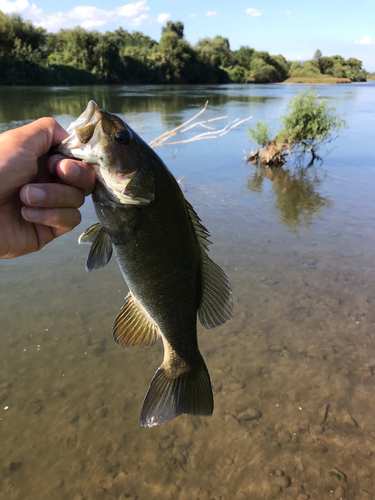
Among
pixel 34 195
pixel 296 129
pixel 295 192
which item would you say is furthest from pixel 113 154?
pixel 296 129

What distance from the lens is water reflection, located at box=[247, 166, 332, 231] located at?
396 inches

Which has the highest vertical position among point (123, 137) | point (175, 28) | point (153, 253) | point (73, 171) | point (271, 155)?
point (175, 28)

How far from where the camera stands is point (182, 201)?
1869mm

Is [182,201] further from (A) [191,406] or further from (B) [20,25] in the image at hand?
(B) [20,25]

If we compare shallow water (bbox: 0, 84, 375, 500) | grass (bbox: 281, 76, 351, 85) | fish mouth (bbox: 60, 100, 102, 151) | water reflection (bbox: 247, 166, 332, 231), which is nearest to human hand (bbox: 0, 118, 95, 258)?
fish mouth (bbox: 60, 100, 102, 151)

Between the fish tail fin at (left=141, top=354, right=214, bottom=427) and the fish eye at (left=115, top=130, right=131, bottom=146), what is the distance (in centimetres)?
137

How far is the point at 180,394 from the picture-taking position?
216 centimetres

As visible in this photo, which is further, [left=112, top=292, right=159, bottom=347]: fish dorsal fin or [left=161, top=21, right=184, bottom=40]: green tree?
[left=161, top=21, right=184, bottom=40]: green tree

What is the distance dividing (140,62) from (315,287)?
78923 millimetres

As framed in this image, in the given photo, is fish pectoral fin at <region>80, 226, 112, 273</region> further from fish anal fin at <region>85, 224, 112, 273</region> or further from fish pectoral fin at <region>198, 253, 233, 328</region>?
fish pectoral fin at <region>198, 253, 233, 328</region>

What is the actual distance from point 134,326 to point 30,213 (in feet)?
2.90

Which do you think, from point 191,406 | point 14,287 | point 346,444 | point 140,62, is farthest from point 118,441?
point 140,62

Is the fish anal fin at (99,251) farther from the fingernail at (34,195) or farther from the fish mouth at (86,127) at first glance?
the fish mouth at (86,127)

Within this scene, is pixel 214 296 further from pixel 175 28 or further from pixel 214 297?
pixel 175 28
